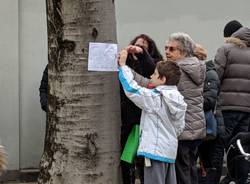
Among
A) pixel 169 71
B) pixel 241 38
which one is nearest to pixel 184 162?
pixel 169 71

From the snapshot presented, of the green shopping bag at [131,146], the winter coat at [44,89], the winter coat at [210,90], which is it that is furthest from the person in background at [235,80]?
the green shopping bag at [131,146]

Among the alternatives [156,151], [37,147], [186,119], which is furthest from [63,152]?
[37,147]

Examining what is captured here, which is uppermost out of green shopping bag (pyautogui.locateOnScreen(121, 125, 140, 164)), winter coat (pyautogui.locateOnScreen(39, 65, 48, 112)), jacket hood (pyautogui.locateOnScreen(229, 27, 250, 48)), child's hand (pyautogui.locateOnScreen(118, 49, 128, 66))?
jacket hood (pyautogui.locateOnScreen(229, 27, 250, 48))

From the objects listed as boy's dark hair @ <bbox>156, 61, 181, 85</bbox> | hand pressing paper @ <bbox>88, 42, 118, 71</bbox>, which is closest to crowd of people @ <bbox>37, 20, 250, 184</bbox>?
boy's dark hair @ <bbox>156, 61, 181, 85</bbox>

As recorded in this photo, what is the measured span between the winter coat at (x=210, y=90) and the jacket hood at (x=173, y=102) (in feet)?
4.25

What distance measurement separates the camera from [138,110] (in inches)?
194

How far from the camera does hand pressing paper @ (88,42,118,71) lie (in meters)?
4.05

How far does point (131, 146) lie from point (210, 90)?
1.69m

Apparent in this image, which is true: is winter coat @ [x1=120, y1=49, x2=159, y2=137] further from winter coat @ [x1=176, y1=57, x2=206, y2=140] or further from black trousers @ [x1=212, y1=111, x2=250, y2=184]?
black trousers @ [x1=212, y1=111, x2=250, y2=184]

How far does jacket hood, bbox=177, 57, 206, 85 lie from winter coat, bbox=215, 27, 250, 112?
1.26 meters

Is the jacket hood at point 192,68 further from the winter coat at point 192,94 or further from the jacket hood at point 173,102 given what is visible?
the jacket hood at point 173,102

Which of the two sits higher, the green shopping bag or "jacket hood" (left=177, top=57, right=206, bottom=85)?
"jacket hood" (left=177, top=57, right=206, bottom=85)

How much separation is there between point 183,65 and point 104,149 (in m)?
1.32

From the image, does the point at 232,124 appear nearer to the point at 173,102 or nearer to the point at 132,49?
the point at 173,102
